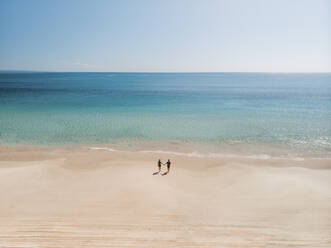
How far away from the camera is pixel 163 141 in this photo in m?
22.7

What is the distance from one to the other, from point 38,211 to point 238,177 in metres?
11.2

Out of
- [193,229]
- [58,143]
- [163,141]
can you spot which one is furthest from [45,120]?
[193,229]

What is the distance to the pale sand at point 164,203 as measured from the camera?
8.02 meters

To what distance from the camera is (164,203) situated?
10797mm

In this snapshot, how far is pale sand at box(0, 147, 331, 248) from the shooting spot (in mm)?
8023

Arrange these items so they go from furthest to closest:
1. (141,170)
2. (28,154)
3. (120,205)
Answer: (28,154) → (141,170) → (120,205)

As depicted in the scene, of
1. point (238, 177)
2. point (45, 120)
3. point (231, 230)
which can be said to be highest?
point (45, 120)

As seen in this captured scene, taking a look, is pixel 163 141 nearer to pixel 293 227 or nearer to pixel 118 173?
pixel 118 173

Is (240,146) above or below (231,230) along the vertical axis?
above

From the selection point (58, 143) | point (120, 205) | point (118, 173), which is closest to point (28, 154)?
point (58, 143)

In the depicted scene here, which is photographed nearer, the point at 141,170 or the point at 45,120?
the point at 141,170

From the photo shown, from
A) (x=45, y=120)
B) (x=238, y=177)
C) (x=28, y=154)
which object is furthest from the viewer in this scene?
(x=45, y=120)

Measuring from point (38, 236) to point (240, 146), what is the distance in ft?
58.9

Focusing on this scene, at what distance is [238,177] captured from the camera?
14.2 meters
